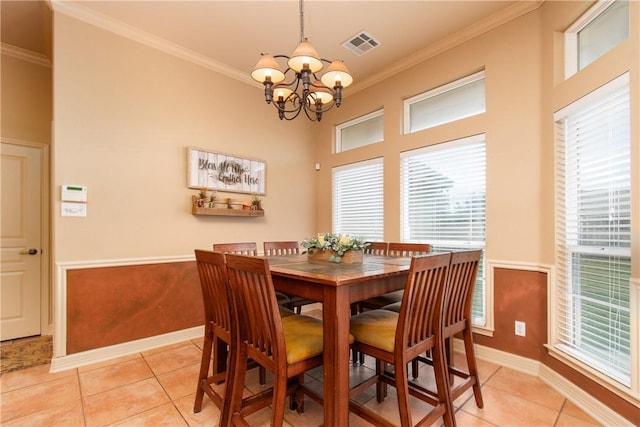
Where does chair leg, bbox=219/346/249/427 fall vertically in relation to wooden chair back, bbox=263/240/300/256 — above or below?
below

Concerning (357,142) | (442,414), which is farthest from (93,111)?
(442,414)

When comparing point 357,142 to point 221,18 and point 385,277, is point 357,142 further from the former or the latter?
point 385,277

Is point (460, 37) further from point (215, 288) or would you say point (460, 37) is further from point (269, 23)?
point (215, 288)

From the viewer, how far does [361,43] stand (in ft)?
10.1

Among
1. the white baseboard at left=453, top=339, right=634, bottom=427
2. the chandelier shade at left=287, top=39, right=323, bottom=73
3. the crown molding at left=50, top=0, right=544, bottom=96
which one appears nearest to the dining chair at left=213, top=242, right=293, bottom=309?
the chandelier shade at left=287, top=39, right=323, bottom=73

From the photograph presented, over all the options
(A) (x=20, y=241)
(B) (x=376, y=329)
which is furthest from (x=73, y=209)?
(B) (x=376, y=329)

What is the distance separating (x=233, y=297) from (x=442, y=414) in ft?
4.20

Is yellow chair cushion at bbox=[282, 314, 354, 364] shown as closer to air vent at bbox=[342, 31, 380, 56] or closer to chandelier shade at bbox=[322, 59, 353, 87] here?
chandelier shade at bbox=[322, 59, 353, 87]

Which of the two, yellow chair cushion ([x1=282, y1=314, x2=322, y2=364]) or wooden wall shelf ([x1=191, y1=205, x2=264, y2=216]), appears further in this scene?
wooden wall shelf ([x1=191, y1=205, x2=264, y2=216])

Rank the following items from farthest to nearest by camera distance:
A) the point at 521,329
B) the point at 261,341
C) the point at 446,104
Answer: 1. the point at 446,104
2. the point at 521,329
3. the point at 261,341

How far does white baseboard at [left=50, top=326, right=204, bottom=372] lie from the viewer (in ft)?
8.23

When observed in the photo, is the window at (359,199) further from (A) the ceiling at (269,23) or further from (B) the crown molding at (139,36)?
(B) the crown molding at (139,36)

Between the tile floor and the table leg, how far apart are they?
1.56ft

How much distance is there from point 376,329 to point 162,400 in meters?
1.57
